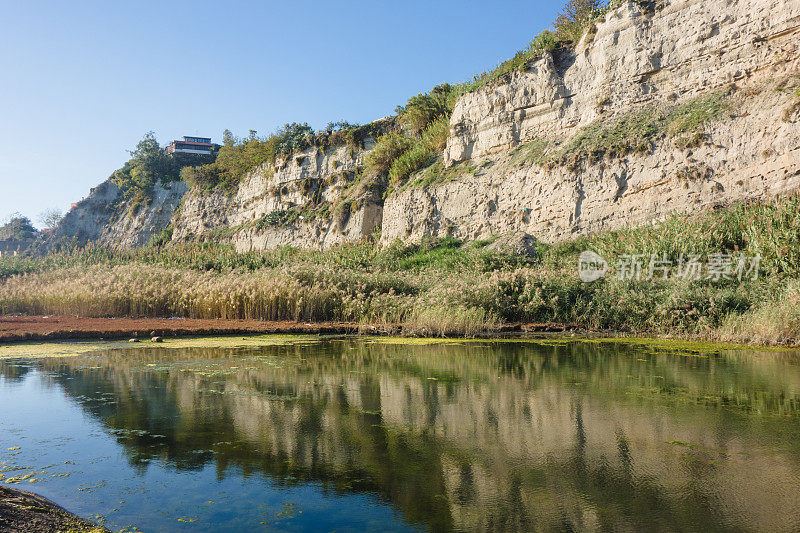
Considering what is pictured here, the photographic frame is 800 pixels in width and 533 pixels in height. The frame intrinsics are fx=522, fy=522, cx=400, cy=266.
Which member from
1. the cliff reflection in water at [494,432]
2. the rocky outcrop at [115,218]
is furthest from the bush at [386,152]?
the rocky outcrop at [115,218]

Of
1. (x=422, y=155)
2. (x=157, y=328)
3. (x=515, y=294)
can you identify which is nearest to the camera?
(x=157, y=328)

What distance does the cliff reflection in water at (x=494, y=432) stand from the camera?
2828 millimetres

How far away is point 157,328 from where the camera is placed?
10.4m

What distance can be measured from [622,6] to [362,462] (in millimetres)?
21184

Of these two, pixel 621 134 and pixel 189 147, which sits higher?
pixel 189 147

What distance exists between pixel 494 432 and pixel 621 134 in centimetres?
1704

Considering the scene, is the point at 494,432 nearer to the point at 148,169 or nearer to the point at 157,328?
the point at 157,328

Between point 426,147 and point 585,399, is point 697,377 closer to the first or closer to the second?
point 585,399

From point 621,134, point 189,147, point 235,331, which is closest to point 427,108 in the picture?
point 621,134

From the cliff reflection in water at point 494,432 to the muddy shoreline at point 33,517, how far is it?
A: 2.95ft

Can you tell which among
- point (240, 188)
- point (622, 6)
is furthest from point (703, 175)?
point (240, 188)

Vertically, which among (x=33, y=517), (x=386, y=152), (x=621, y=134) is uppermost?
(x=386, y=152)

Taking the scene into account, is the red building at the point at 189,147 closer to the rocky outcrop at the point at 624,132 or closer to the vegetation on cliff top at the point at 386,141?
the vegetation on cliff top at the point at 386,141

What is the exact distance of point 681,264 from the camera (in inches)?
530
